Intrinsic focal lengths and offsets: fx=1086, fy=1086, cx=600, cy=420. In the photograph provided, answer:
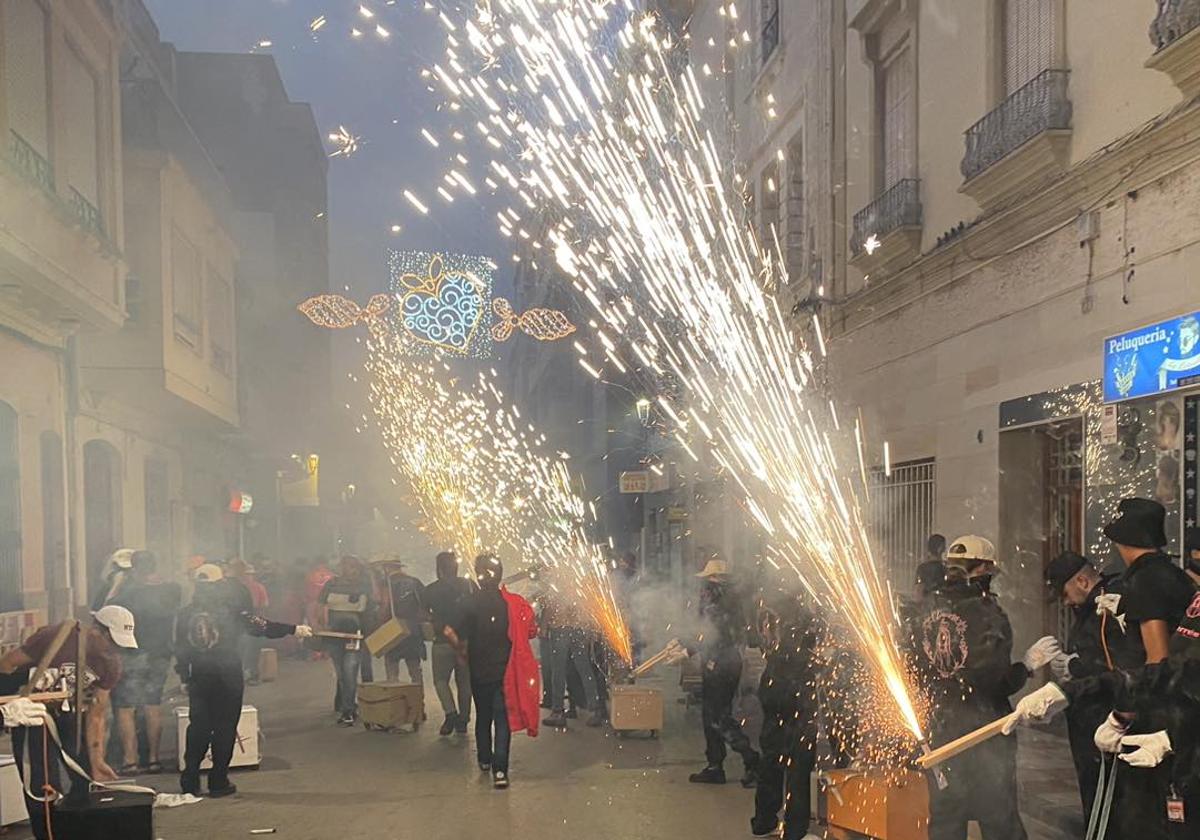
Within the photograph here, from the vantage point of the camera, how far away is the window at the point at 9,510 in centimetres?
1269

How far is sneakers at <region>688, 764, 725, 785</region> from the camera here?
27.5 feet

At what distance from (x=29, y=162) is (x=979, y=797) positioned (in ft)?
36.9

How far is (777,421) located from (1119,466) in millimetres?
3883

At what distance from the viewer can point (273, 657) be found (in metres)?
15.4

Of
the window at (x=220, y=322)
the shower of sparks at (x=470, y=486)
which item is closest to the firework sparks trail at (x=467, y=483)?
the shower of sparks at (x=470, y=486)

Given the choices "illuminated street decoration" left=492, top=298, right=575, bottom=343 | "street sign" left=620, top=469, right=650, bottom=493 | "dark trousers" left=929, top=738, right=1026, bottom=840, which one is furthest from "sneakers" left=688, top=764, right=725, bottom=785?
"street sign" left=620, top=469, right=650, bottom=493

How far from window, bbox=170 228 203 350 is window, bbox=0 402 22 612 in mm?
5228

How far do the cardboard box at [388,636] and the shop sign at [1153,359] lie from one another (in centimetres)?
743

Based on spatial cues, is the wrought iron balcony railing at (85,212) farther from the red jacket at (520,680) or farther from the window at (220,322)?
the red jacket at (520,680)

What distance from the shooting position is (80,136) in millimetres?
13945

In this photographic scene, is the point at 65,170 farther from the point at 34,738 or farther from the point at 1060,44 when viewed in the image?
the point at 1060,44

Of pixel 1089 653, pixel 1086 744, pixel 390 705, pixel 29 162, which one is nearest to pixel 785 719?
pixel 1086 744

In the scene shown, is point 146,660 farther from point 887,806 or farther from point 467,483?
point 467,483

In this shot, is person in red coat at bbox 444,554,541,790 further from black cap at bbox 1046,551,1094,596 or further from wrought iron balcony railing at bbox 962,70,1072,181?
wrought iron balcony railing at bbox 962,70,1072,181
